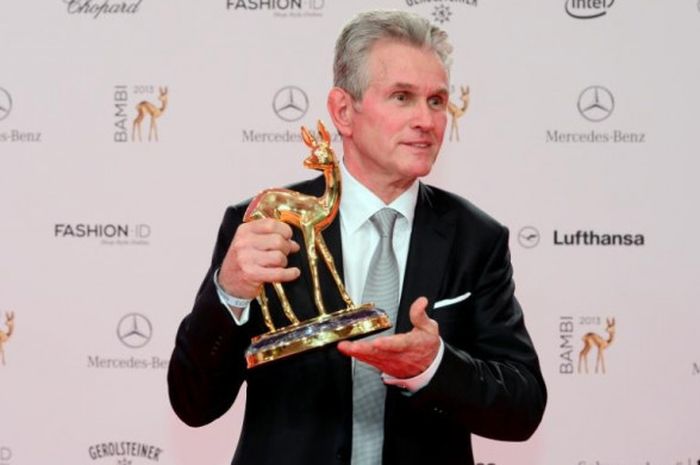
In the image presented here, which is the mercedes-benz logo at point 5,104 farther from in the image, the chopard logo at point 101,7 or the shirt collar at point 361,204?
the shirt collar at point 361,204

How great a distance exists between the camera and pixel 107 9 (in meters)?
3.80

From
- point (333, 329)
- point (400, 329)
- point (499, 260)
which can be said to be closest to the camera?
point (333, 329)

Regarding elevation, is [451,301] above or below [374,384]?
above

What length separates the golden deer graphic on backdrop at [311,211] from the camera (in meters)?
1.82

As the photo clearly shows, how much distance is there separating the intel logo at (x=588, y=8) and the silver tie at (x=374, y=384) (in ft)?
6.70

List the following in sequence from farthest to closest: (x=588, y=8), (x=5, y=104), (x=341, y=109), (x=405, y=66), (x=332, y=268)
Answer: (x=5, y=104) < (x=588, y=8) < (x=341, y=109) < (x=405, y=66) < (x=332, y=268)

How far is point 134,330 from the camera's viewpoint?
3.78 m

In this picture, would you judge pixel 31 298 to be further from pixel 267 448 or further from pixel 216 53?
pixel 267 448

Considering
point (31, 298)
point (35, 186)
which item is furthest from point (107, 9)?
point (31, 298)

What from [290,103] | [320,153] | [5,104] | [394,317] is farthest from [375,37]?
[5,104]

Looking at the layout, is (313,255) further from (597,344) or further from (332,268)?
(597,344)

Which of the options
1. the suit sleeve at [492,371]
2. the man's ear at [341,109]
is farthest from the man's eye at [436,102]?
the suit sleeve at [492,371]

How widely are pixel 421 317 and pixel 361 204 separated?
38 cm

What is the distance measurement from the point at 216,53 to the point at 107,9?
1.39 ft
